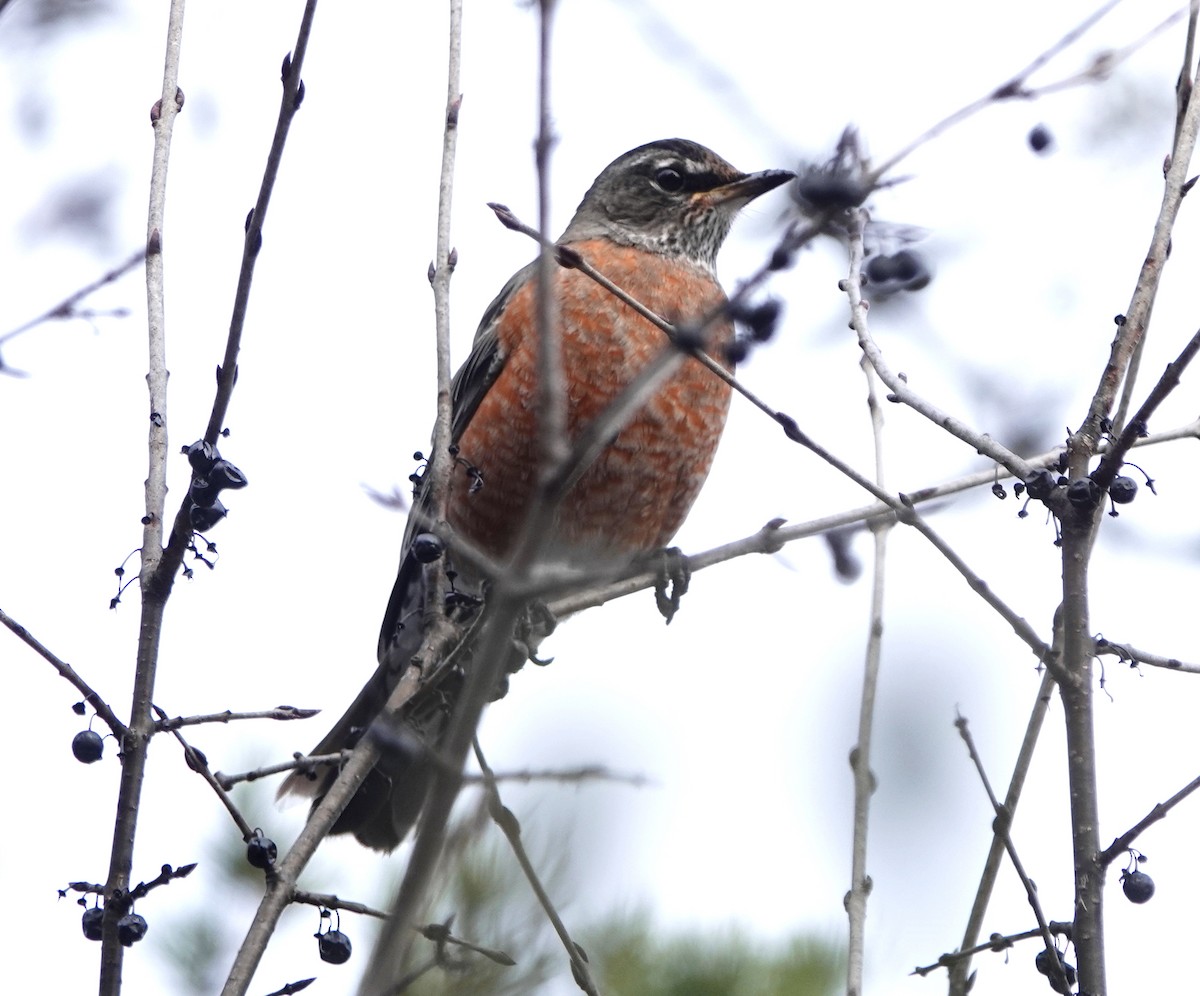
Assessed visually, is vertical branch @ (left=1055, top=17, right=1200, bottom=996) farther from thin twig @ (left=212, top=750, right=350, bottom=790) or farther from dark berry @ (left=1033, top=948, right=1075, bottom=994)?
thin twig @ (left=212, top=750, right=350, bottom=790)

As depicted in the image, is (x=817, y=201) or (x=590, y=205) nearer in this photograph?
(x=817, y=201)

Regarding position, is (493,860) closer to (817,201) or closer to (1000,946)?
(1000,946)

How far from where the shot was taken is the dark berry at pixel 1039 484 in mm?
2451

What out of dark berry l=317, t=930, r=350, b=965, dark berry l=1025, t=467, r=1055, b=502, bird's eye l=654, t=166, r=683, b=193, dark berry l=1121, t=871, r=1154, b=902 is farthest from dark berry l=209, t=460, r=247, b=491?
bird's eye l=654, t=166, r=683, b=193

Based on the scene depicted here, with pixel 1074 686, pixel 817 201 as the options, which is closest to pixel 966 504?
pixel 1074 686

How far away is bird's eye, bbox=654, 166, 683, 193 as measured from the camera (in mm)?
6039

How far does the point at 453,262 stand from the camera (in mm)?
3051

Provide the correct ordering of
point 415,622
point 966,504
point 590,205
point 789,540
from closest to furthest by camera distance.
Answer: point 789,540 < point 966,504 < point 415,622 < point 590,205

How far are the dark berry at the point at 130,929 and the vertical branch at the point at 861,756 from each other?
126 centimetres

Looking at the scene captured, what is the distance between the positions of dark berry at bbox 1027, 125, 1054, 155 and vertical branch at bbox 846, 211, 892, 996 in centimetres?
52

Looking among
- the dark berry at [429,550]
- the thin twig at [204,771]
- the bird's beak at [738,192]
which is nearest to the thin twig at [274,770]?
the thin twig at [204,771]

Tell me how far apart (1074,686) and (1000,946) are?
2.25 ft

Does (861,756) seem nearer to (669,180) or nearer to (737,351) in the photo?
(737,351)

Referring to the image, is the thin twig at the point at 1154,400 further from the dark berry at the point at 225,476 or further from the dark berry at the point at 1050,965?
the dark berry at the point at 225,476
